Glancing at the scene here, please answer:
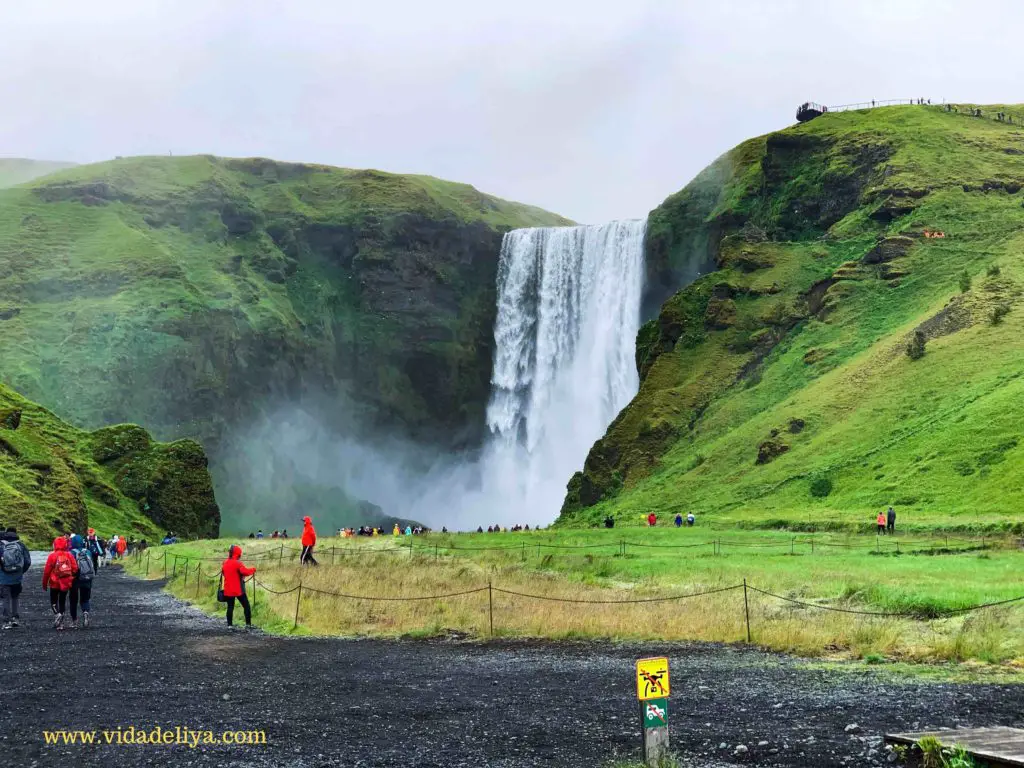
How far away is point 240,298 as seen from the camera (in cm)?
10581

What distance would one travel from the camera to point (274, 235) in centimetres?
11900

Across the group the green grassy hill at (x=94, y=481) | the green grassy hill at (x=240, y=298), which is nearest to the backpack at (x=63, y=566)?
the green grassy hill at (x=94, y=481)

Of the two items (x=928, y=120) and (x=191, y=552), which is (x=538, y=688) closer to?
(x=191, y=552)

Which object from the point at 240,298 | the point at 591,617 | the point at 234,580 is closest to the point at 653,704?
the point at 591,617

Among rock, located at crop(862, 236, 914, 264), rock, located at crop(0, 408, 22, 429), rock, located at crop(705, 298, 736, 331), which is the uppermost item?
rock, located at crop(862, 236, 914, 264)

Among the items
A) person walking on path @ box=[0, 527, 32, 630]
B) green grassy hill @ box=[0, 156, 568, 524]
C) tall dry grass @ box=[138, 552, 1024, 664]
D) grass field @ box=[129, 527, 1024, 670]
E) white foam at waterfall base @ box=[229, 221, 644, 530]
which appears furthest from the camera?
green grassy hill @ box=[0, 156, 568, 524]

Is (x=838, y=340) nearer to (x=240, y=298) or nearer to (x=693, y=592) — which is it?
(x=693, y=592)

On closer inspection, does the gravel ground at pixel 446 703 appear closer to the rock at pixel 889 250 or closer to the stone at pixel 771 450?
the stone at pixel 771 450

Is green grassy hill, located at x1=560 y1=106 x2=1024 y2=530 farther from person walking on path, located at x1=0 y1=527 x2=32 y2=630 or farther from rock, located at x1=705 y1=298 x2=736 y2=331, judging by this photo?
person walking on path, located at x1=0 y1=527 x2=32 y2=630

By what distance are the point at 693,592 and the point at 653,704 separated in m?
15.1

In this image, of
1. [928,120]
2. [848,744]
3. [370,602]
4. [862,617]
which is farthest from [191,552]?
[928,120]

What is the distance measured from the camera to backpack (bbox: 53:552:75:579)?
21625mm

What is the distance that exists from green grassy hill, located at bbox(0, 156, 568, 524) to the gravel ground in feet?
260

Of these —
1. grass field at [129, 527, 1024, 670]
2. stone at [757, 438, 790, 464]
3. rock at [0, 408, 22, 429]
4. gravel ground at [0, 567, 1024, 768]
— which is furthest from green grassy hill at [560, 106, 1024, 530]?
rock at [0, 408, 22, 429]
